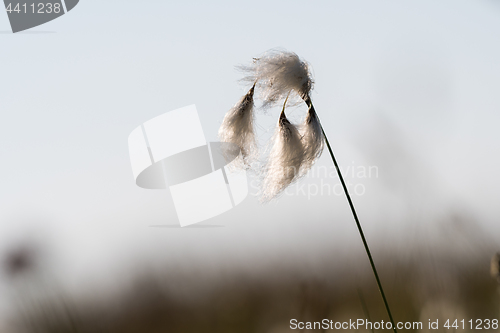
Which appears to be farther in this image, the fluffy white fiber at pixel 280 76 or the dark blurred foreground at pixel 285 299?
the dark blurred foreground at pixel 285 299

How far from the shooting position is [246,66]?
1107 millimetres

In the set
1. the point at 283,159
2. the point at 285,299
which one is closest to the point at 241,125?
the point at 283,159

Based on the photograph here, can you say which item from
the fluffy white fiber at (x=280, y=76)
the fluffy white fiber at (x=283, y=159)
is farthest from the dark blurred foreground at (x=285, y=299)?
the fluffy white fiber at (x=280, y=76)

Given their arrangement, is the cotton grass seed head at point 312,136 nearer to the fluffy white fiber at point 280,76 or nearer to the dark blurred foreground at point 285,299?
the fluffy white fiber at point 280,76

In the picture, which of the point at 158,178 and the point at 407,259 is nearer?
the point at 407,259

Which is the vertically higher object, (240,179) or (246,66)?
(246,66)

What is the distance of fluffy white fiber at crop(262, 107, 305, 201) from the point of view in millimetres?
1065

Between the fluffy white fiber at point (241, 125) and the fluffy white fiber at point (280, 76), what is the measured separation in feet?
0.19

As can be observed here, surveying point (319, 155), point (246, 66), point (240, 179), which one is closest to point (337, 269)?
point (240, 179)

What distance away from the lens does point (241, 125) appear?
1.13 m

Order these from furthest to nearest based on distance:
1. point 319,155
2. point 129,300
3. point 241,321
A: 1. point 129,300
2. point 241,321
3. point 319,155

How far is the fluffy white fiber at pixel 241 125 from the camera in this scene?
1.12m

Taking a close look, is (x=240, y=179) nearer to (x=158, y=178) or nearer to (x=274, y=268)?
(x=158, y=178)

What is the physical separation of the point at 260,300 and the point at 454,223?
1.16 meters
